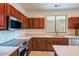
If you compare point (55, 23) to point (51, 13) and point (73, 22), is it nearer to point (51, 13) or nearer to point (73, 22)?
point (51, 13)

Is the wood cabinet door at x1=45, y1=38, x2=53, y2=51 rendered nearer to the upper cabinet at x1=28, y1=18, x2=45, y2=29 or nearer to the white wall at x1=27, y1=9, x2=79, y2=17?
the upper cabinet at x1=28, y1=18, x2=45, y2=29

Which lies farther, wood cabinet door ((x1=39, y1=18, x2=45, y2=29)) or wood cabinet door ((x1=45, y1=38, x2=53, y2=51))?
wood cabinet door ((x1=39, y1=18, x2=45, y2=29))

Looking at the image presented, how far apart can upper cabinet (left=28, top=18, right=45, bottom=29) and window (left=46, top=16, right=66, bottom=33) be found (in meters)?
0.58

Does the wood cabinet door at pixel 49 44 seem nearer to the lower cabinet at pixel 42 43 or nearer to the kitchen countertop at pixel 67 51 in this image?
the lower cabinet at pixel 42 43

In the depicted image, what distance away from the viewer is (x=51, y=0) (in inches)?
26.4

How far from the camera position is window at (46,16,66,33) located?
6.68 metres

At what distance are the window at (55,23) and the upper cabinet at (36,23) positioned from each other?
1.91 feet

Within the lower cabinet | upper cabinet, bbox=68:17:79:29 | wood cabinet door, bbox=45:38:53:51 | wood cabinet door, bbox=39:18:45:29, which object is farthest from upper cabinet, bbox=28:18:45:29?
upper cabinet, bbox=68:17:79:29

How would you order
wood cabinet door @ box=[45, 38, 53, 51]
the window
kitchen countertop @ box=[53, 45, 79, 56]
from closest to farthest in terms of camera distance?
kitchen countertop @ box=[53, 45, 79, 56]
wood cabinet door @ box=[45, 38, 53, 51]
the window

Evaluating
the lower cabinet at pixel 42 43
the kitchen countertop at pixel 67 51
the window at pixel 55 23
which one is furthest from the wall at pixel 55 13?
the kitchen countertop at pixel 67 51

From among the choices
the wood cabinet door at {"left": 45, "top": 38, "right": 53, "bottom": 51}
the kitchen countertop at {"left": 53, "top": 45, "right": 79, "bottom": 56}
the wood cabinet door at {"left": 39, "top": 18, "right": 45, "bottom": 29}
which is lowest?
the wood cabinet door at {"left": 45, "top": 38, "right": 53, "bottom": 51}

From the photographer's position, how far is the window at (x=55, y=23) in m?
6.68

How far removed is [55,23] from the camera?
6.75m

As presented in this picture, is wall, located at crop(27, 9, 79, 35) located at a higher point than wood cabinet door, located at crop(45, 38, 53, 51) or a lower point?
higher
